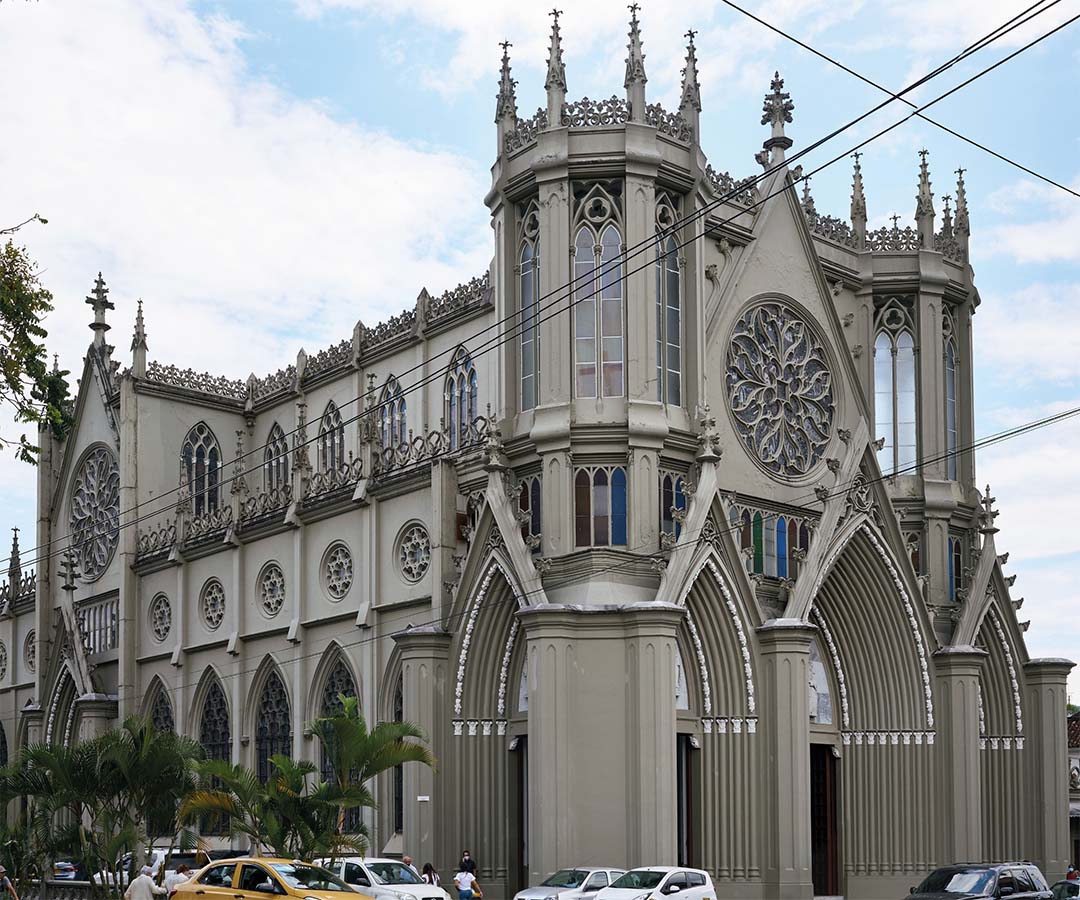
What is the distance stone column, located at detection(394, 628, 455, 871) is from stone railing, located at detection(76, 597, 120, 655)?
17995 mm

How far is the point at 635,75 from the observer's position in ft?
137

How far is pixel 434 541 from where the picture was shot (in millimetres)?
42844

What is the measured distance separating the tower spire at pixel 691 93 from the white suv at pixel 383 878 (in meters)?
18.9

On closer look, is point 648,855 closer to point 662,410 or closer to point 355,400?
point 662,410

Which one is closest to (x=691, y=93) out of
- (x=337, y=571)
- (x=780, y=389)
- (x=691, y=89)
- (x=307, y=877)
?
(x=691, y=89)

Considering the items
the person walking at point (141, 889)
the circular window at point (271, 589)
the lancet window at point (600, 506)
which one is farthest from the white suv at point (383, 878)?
the circular window at point (271, 589)

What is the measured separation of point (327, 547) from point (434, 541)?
6009mm

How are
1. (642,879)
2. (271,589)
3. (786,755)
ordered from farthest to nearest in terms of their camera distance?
(271,589) < (786,755) < (642,879)

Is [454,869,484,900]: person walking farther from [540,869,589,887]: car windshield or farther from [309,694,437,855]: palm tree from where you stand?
[309,694,437,855]: palm tree

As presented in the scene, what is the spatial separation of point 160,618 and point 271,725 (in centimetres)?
751

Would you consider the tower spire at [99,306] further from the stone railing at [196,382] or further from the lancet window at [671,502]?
the lancet window at [671,502]

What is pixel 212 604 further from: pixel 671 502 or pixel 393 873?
pixel 393 873

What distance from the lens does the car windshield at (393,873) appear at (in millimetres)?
33594

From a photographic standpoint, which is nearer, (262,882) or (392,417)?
(262,882)
